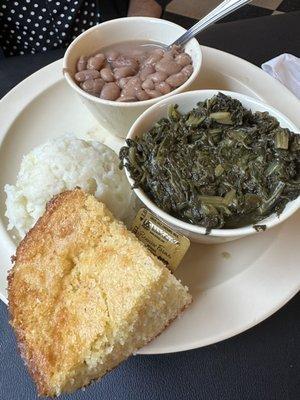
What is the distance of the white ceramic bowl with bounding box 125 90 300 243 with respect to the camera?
3.18 ft

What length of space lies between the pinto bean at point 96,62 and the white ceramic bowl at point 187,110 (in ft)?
0.85

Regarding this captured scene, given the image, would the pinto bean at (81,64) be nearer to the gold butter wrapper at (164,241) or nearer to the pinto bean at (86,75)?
the pinto bean at (86,75)

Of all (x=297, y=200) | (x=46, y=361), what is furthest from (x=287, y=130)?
(x=46, y=361)

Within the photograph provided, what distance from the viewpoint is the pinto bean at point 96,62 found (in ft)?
4.24

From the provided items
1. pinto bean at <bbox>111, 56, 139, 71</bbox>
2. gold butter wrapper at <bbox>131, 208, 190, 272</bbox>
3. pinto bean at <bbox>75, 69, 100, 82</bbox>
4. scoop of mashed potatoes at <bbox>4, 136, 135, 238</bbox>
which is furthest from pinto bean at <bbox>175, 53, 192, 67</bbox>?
gold butter wrapper at <bbox>131, 208, 190, 272</bbox>

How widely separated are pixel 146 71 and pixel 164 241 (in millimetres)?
496

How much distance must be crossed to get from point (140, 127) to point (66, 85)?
441mm

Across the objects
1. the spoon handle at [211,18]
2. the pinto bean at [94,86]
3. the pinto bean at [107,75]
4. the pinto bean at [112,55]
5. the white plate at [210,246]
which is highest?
the spoon handle at [211,18]

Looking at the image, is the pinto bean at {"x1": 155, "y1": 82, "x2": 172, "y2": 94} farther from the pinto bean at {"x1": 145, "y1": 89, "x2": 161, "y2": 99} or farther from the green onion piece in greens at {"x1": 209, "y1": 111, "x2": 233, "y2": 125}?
the green onion piece in greens at {"x1": 209, "y1": 111, "x2": 233, "y2": 125}

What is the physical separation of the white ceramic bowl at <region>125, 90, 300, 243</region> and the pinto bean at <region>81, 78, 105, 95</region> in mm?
187

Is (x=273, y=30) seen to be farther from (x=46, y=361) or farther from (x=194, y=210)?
(x=46, y=361)

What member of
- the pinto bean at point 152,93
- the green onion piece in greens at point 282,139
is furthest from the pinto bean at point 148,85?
the green onion piece in greens at point 282,139

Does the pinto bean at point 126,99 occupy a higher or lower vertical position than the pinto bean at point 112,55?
lower

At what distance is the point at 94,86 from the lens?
124 cm
